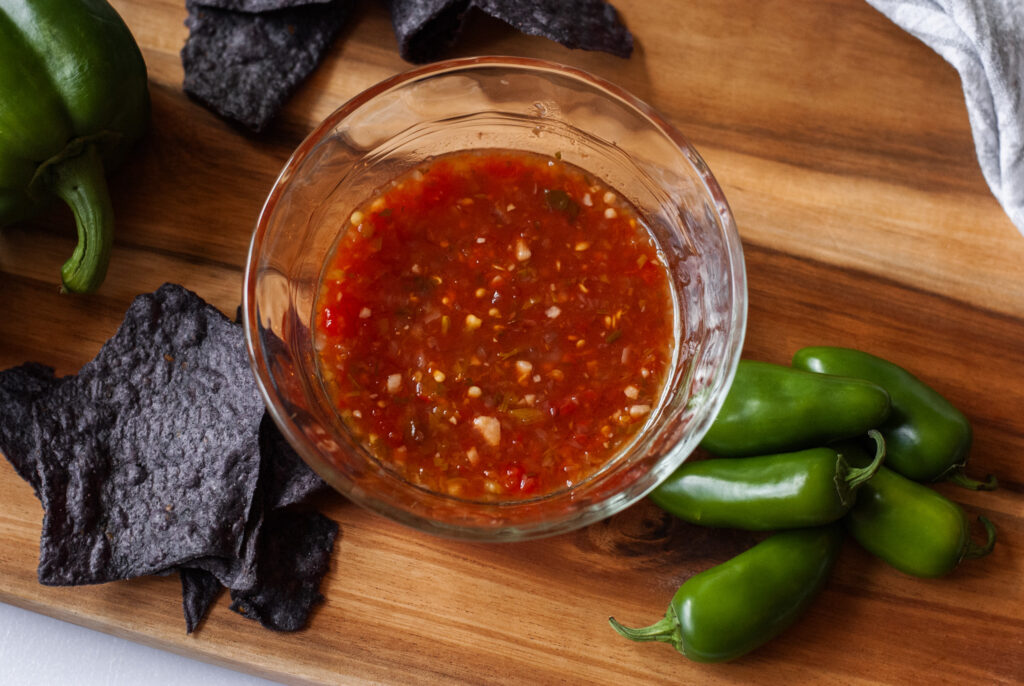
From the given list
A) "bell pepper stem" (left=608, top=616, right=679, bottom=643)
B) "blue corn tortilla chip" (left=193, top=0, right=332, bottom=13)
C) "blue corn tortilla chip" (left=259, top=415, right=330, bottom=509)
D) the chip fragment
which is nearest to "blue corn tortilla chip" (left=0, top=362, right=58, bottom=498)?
the chip fragment

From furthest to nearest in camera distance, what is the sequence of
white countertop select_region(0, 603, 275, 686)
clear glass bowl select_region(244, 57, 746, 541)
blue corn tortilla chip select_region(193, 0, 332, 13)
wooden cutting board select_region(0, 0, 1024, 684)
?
1. white countertop select_region(0, 603, 275, 686)
2. blue corn tortilla chip select_region(193, 0, 332, 13)
3. wooden cutting board select_region(0, 0, 1024, 684)
4. clear glass bowl select_region(244, 57, 746, 541)

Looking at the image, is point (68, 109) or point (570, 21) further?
point (570, 21)

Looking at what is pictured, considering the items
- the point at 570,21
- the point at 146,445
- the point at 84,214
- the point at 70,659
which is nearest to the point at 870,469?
the point at 570,21

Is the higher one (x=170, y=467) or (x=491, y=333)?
(x=491, y=333)

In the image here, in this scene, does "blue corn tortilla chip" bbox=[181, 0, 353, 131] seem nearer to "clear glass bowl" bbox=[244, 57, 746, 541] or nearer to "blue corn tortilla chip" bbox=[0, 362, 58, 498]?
"clear glass bowl" bbox=[244, 57, 746, 541]

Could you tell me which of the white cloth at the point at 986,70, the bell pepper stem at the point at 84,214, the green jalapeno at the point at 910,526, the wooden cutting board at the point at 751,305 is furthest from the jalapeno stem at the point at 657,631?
the bell pepper stem at the point at 84,214

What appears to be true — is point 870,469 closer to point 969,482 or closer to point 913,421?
point 913,421

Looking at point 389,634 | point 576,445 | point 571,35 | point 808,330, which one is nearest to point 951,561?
point 808,330
